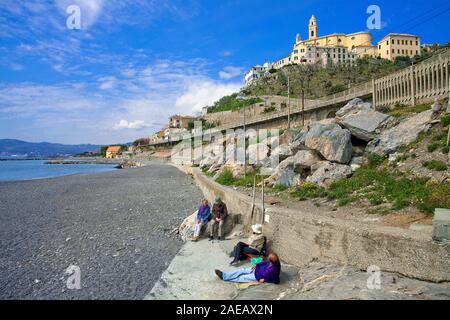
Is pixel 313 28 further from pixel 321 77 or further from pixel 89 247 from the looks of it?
pixel 89 247

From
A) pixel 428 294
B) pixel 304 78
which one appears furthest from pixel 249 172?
pixel 304 78

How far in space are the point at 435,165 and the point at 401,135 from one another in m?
2.91

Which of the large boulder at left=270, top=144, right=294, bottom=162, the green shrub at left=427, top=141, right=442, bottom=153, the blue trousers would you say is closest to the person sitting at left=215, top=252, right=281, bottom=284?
the blue trousers

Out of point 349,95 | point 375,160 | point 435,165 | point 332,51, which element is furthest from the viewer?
point 332,51

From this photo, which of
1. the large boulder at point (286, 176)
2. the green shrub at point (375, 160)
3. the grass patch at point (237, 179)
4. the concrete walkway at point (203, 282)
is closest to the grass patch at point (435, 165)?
the green shrub at point (375, 160)

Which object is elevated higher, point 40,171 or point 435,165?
point 435,165

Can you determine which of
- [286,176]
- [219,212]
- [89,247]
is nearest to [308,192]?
[286,176]

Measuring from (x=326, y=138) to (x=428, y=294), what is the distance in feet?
27.7

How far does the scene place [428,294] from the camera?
146 inches

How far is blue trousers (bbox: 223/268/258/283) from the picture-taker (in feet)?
18.7

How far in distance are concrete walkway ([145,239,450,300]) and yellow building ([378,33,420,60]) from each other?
9885 cm

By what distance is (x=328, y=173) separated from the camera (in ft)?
34.3

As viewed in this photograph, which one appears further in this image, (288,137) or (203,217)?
(288,137)
